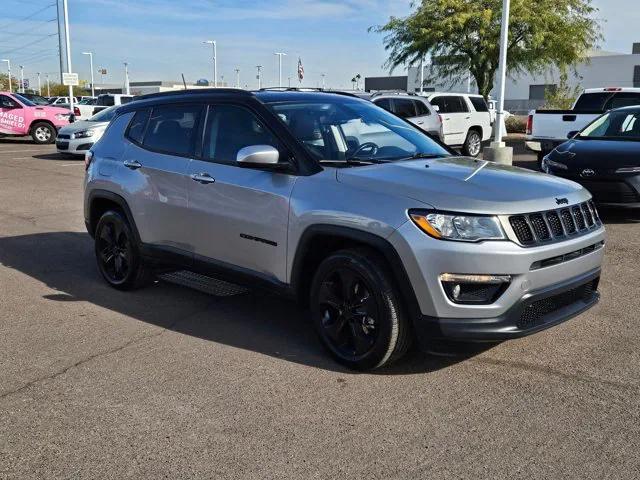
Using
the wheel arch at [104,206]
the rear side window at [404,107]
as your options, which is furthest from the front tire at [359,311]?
the rear side window at [404,107]

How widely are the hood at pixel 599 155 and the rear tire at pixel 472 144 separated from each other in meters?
9.73

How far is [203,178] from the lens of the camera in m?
4.85

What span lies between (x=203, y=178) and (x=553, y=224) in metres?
2.47

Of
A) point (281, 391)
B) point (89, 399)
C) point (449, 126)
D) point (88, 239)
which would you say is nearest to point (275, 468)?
point (281, 391)

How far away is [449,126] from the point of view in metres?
18.3

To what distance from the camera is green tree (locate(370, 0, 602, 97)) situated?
26.3m

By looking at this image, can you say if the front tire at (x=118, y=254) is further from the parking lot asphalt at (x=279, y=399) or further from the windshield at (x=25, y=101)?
the windshield at (x=25, y=101)

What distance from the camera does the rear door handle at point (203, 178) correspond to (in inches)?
189

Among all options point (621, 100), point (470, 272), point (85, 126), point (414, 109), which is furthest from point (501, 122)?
point (470, 272)

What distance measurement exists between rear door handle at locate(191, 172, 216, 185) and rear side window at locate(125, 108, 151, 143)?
1.06 m

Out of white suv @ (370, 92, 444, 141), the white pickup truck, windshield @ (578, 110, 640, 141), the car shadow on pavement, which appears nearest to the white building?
white suv @ (370, 92, 444, 141)

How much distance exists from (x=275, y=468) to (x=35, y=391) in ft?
5.63

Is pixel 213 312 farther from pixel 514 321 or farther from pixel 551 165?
pixel 551 165

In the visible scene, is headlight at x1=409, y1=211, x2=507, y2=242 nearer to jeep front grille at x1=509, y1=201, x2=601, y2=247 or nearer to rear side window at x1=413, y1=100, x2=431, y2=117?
jeep front grille at x1=509, y1=201, x2=601, y2=247
